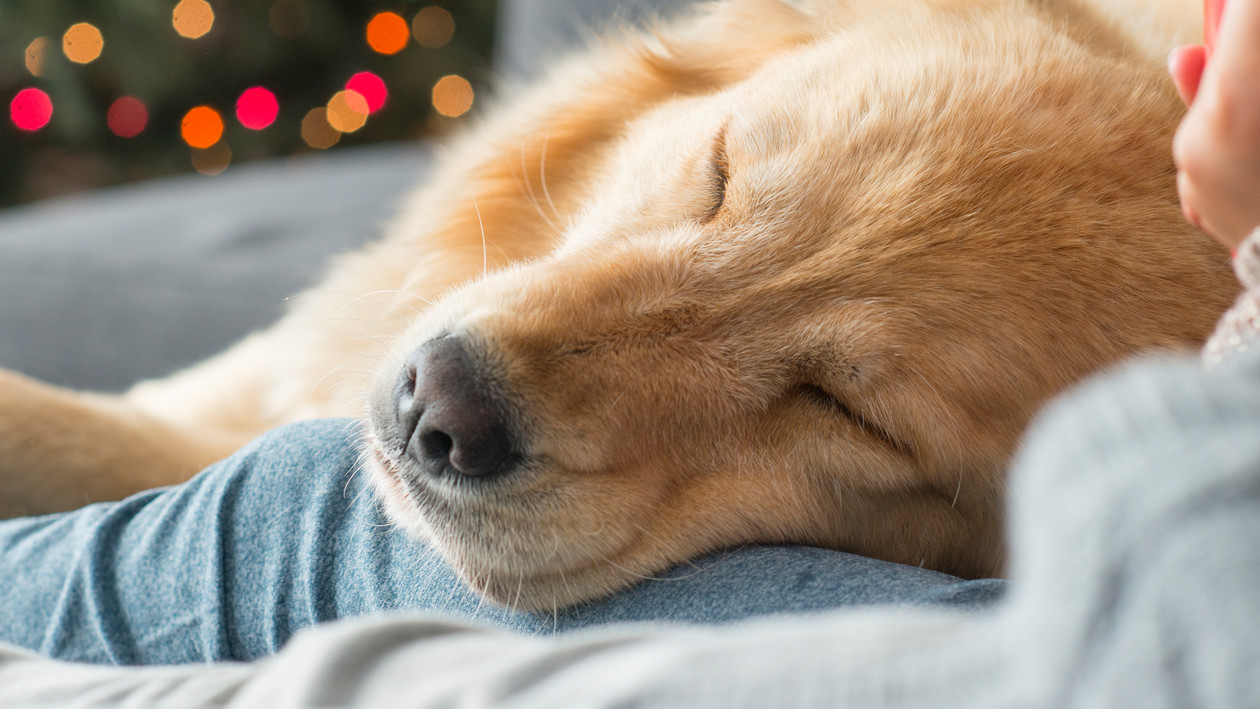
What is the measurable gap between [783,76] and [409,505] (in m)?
1.03

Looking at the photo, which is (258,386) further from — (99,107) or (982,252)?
Answer: (99,107)

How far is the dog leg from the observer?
5.32 feet

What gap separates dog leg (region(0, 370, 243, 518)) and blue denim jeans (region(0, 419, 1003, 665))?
301mm

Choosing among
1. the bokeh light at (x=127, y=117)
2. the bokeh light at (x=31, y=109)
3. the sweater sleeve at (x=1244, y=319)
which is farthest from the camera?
the bokeh light at (x=127, y=117)

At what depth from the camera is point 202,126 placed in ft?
16.7

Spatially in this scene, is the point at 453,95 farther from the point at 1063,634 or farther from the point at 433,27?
the point at 1063,634

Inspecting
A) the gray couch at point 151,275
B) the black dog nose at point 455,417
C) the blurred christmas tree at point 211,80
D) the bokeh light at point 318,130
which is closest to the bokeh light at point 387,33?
the blurred christmas tree at point 211,80

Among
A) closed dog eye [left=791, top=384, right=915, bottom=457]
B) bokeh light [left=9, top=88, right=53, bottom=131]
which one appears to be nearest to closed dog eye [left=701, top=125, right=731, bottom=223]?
closed dog eye [left=791, top=384, right=915, bottom=457]

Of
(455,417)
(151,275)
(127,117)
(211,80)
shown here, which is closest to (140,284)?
(151,275)

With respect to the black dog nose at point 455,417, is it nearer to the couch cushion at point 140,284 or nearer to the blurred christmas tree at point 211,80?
the couch cushion at point 140,284

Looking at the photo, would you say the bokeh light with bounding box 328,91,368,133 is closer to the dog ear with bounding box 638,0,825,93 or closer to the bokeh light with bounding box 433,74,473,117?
the bokeh light with bounding box 433,74,473,117

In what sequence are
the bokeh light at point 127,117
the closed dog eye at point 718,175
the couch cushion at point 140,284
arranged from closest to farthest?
the closed dog eye at point 718,175
the couch cushion at point 140,284
the bokeh light at point 127,117

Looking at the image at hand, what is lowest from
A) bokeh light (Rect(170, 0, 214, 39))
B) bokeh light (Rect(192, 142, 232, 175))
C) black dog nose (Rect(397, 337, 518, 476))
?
bokeh light (Rect(192, 142, 232, 175))

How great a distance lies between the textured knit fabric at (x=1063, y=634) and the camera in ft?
1.40
